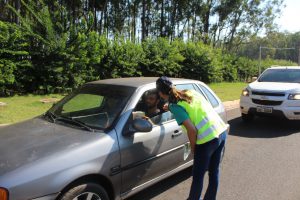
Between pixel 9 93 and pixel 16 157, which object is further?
pixel 9 93

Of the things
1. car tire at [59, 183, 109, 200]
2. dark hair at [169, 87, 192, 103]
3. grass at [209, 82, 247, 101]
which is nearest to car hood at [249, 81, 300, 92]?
grass at [209, 82, 247, 101]

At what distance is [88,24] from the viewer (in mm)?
14883

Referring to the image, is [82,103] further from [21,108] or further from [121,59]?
[121,59]

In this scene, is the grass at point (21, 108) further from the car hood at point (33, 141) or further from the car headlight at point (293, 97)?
the car headlight at point (293, 97)

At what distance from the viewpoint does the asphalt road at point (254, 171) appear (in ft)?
15.1

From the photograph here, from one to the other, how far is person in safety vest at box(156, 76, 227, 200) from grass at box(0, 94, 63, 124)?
6.00m

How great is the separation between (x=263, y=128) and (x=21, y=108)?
7151 millimetres

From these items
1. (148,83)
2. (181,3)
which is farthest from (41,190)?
(181,3)

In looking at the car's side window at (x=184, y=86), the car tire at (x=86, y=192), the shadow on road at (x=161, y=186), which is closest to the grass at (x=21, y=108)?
the shadow on road at (x=161, y=186)

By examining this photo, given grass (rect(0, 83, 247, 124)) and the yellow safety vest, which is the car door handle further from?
grass (rect(0, 83, 247, 124))

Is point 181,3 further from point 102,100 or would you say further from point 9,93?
point 102,100

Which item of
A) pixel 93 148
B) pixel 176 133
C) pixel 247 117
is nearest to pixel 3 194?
pixel 93 148

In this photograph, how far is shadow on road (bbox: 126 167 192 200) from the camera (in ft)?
14.6

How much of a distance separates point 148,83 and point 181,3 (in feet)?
105
